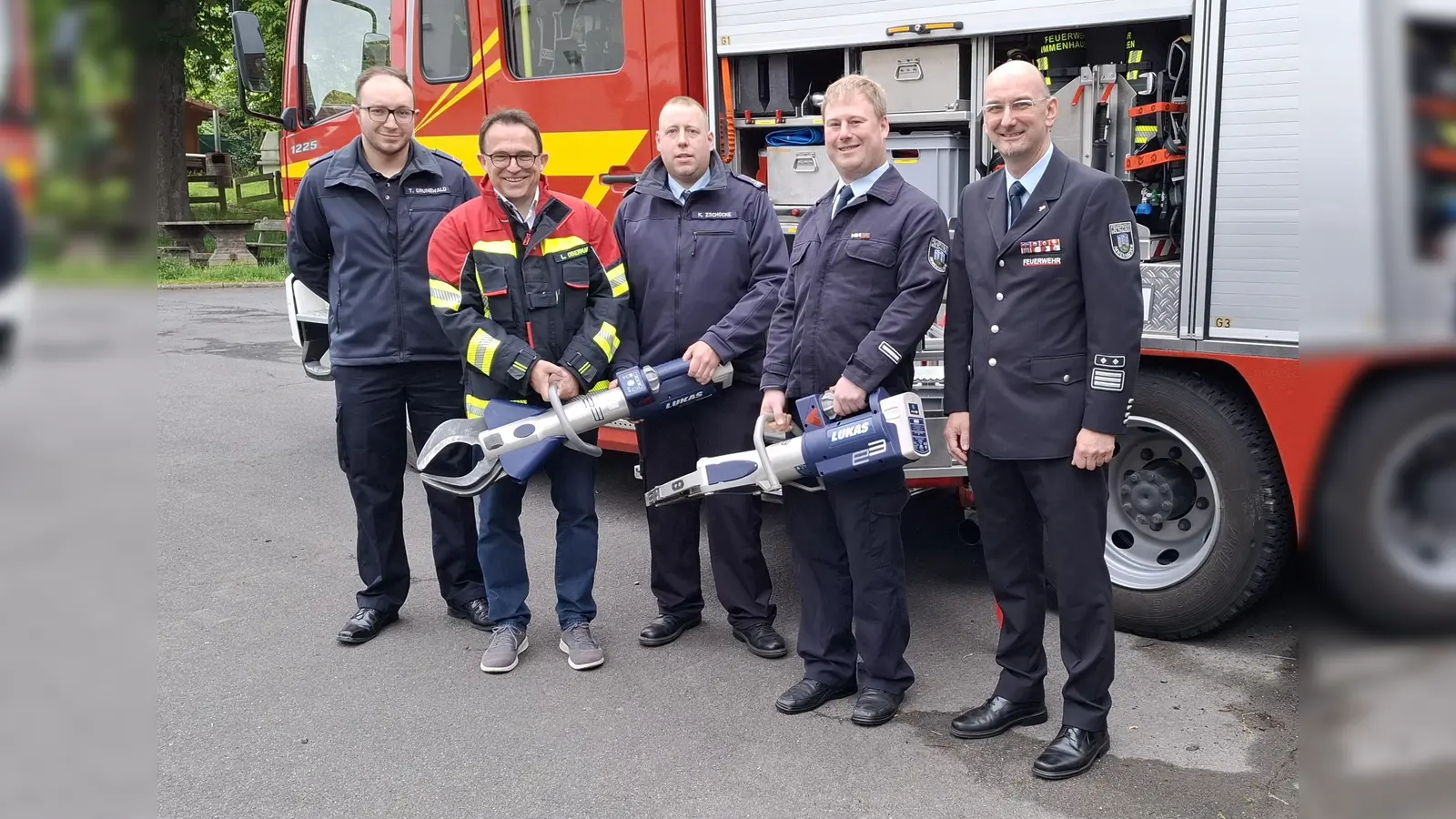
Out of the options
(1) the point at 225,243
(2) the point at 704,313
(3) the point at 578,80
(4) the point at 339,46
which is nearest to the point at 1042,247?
(2) the point at 704,313

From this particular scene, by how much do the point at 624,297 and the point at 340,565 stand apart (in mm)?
2013

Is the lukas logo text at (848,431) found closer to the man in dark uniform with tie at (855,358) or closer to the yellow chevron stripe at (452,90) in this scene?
the man in dark uniform with tie at (855,358)

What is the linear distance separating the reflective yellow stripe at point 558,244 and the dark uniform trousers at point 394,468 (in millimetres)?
639

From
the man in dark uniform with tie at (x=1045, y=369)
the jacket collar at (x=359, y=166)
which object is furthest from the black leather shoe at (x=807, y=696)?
the jacket collar at (x=359, y=166)

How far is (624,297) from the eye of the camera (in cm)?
395

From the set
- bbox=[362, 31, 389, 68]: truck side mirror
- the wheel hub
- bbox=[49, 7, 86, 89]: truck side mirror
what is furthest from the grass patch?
bbox=[49, 7, 86, 89]: truck side mirror

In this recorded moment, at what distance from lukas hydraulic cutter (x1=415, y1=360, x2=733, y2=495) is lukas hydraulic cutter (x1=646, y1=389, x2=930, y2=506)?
0.35 m

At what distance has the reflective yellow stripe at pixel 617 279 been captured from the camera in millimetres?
3926

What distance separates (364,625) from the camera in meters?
4.21

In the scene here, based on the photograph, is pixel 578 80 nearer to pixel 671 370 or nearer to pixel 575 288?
pixel 575 288

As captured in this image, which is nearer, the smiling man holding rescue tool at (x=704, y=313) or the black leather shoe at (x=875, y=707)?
the black leather shoe at (x=875, y=707)

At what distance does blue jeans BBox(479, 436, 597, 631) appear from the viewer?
4.00 metres

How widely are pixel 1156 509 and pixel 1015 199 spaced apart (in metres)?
1.48

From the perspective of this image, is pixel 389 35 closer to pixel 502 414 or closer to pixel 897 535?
pixel 502 414
